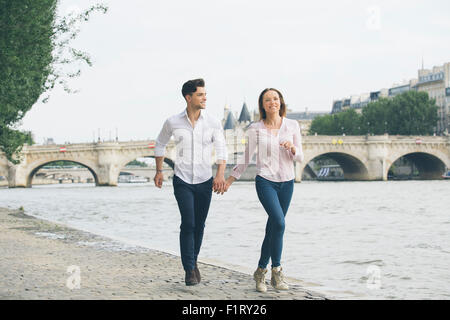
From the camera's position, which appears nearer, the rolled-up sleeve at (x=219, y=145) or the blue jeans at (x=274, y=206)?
the blue jeans at (x=274, y=206)

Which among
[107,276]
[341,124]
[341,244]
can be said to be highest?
[341,124]

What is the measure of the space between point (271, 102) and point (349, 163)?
73.9 meters

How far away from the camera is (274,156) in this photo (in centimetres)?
641

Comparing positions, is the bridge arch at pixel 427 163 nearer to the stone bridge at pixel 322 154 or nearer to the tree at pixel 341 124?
the stone bridge at pixel 322 154

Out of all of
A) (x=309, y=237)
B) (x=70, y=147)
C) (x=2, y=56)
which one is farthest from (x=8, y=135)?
(x=70, y=147)

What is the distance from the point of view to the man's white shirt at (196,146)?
21.1ft

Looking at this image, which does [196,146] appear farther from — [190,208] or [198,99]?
[190,208]

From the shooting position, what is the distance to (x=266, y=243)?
6.56 meters

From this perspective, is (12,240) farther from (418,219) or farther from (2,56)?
(418,219)

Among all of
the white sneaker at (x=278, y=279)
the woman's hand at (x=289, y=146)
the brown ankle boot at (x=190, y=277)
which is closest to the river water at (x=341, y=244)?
the white sneaker at (x=278, y=279)

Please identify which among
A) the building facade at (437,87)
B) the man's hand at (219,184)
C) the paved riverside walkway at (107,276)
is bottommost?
the paved riverside walkway at (107,276)

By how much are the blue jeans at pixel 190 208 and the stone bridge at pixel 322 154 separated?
5782 centimetres

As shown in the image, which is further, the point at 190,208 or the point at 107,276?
the point at 107,276

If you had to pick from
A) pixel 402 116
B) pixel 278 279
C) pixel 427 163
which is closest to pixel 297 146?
pixel 278 279
